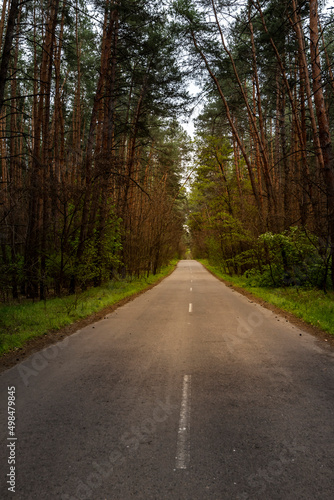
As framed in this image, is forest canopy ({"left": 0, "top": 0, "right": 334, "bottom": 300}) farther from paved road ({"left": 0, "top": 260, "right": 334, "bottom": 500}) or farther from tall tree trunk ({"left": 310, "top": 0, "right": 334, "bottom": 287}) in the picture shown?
paved road ({"left": 0, "top": 260, "right": 334, "bottom": 500})

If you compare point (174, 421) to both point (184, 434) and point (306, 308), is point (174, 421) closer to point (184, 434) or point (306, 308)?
point (184, 434)

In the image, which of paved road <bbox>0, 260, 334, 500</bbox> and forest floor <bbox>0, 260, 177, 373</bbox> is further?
forest floor <bbox>0, 260, 177, 373</bbox>

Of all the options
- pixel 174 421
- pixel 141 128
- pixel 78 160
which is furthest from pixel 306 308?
pixel 141 128

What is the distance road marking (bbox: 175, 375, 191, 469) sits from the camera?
2.83m

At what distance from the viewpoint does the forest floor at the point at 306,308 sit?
8.06 m

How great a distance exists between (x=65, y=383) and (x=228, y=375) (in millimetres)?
2589

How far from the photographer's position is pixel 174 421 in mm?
3543

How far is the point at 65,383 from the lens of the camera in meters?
4.69

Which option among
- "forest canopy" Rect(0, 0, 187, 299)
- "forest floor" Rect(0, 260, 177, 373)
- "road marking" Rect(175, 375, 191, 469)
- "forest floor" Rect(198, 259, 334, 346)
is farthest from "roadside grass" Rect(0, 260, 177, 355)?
"forest floor" Rect(198, 259, 334, 346)

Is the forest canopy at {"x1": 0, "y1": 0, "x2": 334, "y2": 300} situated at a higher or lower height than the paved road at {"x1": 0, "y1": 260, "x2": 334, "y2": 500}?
higher

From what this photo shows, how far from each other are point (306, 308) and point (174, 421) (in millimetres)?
8148

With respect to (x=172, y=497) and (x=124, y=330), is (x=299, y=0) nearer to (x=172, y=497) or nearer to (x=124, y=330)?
(x=124, y=330)

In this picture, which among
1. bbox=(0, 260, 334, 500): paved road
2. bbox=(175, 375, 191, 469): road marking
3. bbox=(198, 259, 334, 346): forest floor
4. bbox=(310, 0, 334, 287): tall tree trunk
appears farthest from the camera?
bbox=(310, 0, 334, 287): tall tree trunk

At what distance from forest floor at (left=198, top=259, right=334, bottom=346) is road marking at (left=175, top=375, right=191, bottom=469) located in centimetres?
441
